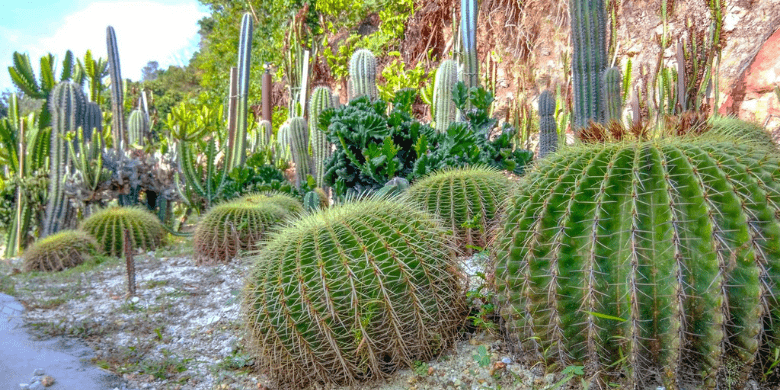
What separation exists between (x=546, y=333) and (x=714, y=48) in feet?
21.3

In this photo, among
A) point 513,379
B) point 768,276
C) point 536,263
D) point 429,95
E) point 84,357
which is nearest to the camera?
point 768,276

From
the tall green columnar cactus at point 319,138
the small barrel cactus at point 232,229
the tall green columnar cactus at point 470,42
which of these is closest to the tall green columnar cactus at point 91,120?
the tall green columnar cactus at point 319,138

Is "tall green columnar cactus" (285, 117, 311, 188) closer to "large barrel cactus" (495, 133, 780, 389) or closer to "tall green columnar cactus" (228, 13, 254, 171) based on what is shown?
"tall green columnar cactus" (228, 13, 254, 171)

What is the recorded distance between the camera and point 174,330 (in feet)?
11.2

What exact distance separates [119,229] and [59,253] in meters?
0.67

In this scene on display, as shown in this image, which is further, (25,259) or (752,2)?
(752,2)

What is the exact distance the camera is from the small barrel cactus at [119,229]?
20.1 ft

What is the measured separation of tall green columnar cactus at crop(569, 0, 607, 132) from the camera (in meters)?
5.23

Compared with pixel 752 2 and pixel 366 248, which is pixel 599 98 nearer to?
pixel 752 2

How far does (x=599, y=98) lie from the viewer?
17.5ft

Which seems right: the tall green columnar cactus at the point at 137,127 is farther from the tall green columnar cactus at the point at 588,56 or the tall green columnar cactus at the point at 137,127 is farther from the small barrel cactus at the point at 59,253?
the tall green columnar cactus at the point at 588,56

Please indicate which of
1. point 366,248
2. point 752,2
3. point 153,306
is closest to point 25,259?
point 153,306

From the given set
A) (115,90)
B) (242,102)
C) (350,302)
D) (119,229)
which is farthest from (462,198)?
(115,90)

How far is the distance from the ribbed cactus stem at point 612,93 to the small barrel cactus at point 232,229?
3.22 m
